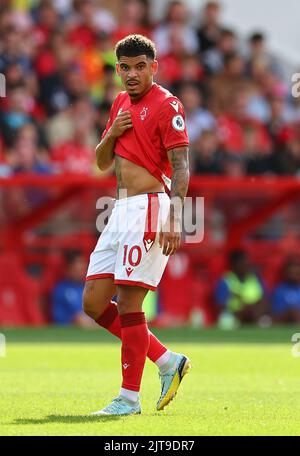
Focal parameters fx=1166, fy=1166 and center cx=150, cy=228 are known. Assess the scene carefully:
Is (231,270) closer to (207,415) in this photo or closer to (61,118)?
(61,118)

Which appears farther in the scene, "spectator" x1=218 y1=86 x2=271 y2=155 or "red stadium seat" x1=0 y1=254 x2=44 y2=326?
"spectator" x1=218 y1=86 x2=271 y2=155

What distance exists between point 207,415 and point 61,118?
35.4 feet

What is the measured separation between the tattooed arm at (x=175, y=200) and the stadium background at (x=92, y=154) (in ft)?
29.8

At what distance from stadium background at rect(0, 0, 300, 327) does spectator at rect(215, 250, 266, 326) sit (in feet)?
0.58

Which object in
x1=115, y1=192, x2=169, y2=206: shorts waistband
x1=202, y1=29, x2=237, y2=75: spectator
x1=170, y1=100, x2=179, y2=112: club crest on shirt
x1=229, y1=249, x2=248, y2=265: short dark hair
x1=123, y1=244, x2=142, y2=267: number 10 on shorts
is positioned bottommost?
x1=229, y1=249, x2=248, y2=265: short dark hair

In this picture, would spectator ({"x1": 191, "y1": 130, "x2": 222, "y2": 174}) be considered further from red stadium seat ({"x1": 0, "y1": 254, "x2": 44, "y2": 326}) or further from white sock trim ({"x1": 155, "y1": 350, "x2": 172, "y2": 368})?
white sock trim ({"x1": 155, "y1": 350, "x2": 172, "y2": 368})

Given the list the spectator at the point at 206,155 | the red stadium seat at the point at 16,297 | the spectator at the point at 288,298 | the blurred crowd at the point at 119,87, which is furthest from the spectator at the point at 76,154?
the spectator at the point at 288,298

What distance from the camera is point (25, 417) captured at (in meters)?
7.27

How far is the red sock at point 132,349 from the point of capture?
24.7ft

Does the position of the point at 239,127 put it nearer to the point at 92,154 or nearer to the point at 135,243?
the point at 92,154

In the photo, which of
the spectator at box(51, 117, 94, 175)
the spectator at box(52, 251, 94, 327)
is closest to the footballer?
the spectator at box(52, 251, 94, 327)

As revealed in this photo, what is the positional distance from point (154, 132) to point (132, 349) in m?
1.42

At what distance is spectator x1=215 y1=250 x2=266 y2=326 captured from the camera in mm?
17328

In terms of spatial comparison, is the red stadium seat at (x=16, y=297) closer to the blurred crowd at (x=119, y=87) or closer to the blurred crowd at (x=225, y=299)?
the blurred crowd at (x=225, y=299)
